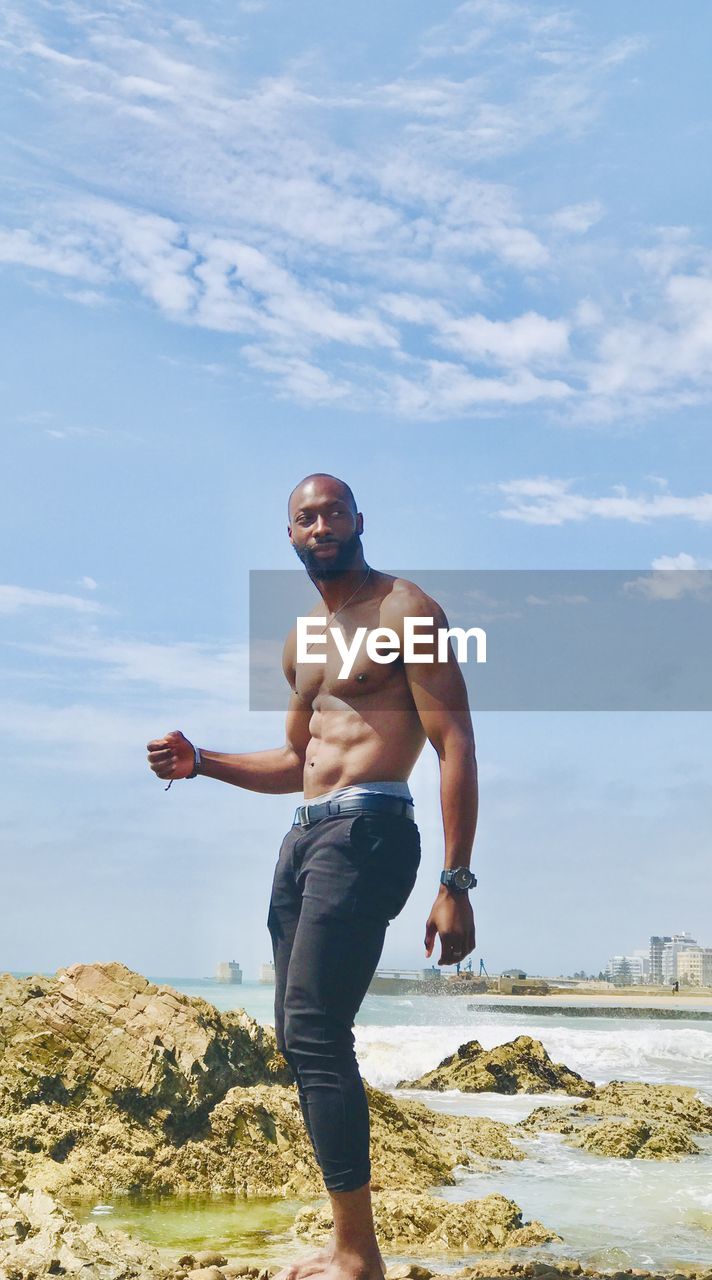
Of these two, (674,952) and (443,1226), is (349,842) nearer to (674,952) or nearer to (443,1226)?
(443,1226)

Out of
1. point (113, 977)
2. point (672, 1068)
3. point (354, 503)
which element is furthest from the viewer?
point (672, 1068)

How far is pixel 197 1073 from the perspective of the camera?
21.4 feet

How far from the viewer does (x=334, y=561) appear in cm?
381

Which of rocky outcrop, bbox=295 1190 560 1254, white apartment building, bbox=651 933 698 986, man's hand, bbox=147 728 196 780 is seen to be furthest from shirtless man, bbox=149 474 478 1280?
white apartment building, bbox=651 933 698 986

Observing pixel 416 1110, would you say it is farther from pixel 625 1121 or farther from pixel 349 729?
pixel 349 729

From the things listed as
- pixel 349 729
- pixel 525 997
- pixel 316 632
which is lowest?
pixel 525 997

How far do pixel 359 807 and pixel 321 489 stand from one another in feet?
3.37

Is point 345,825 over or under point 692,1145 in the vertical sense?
over

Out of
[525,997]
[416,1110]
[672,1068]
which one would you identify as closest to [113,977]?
[416,1110]

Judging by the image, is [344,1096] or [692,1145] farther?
[692,1145]

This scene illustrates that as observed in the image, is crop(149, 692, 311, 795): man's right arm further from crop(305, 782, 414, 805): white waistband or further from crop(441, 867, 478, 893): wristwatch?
crop(441, 867, 478, 893): wristwatch

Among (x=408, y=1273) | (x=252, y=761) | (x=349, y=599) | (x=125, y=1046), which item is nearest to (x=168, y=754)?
(x=252, y=761)

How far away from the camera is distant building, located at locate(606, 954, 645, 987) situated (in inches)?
4609

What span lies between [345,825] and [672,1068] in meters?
18.5
